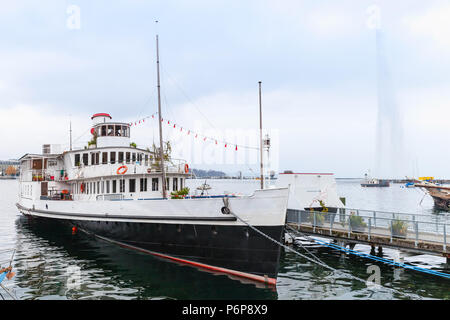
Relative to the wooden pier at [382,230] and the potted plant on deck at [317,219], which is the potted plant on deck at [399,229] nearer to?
the wooden pier at [382,230]

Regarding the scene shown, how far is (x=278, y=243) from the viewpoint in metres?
12.2

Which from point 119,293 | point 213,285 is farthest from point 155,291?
point 213,285

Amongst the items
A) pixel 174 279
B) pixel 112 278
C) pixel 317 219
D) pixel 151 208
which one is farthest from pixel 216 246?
pixel 317 219

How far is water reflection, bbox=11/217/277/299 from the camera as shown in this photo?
11.8 metres

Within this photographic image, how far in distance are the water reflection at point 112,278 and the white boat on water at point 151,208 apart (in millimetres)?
746

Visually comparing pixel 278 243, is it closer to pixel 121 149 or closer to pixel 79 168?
pixel 121 149

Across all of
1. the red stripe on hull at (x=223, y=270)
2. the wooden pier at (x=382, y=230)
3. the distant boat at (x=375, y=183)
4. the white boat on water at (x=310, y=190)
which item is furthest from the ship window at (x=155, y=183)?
the distant boat at (x=375, y=183)

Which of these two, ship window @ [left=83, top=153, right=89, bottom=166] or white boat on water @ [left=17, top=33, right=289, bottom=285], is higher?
ship window @ [left=83, top=153, right=89, bottom=166]

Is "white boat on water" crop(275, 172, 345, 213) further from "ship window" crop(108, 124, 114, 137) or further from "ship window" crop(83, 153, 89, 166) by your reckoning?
"ship window" crop(83, 153, 89, 166)

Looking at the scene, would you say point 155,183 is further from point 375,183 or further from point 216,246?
point 375,183

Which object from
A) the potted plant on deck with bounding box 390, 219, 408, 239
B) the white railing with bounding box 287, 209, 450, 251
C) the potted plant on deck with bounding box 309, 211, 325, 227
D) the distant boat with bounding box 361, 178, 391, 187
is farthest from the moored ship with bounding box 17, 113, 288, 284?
the distant boat with bounding box 361, 178, 391, 187

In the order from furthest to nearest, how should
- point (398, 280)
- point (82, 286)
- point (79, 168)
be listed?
point (79, 168), point (398, 280), point (82, 286)

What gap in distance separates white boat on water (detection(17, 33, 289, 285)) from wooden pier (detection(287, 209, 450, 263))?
249 inches

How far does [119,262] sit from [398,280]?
44.3ft
